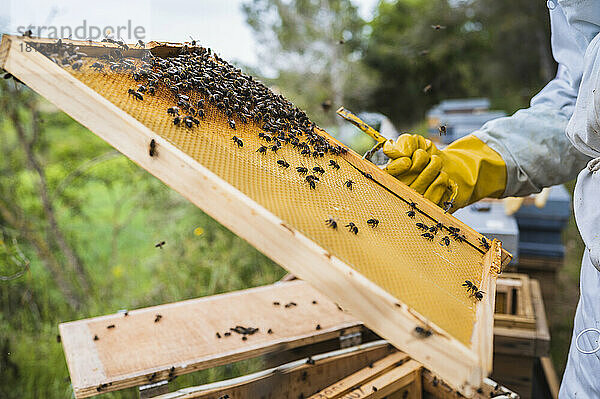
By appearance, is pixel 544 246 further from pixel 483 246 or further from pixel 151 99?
pixel 151 99

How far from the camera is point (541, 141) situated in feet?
7.80

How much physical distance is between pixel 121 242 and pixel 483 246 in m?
6.15

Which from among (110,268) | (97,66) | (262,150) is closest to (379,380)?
(262,150)

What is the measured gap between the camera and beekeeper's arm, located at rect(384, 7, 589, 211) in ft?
7.27

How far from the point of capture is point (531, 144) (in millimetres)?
2389

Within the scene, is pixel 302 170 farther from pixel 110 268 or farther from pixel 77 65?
pixel 110 268

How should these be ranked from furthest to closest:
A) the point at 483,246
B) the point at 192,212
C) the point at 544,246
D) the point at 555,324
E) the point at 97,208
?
1. the point at 97,208
2. the point at 192,212
3. the point at 555,324
4. the point at 544,246
5. the point at 483,246

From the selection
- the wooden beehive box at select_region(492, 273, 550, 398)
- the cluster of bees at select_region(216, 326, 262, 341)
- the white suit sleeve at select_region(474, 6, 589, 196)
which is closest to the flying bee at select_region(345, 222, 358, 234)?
the cluster of bees at select_region(216, 326, 262, 341)

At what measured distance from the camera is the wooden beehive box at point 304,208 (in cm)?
119

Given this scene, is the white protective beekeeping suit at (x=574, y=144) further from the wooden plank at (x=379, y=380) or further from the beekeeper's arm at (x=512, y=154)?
Answer: the wooden plank at (x=379, y=380)

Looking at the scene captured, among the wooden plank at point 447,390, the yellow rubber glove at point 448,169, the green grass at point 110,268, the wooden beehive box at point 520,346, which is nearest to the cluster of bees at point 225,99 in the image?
the yellow rubber glove at point 448,169

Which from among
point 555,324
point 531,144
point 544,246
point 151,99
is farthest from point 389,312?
point 555,324

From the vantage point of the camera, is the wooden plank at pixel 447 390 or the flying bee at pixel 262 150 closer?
the flying bee at pixel 262 150

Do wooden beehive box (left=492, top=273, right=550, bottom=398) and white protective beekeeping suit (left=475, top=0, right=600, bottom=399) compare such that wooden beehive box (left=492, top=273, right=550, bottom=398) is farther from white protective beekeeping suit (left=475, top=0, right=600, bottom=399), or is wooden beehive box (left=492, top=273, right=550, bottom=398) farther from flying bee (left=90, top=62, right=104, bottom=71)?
flying bee (left=90, top=62, right=104, bottom=71)
